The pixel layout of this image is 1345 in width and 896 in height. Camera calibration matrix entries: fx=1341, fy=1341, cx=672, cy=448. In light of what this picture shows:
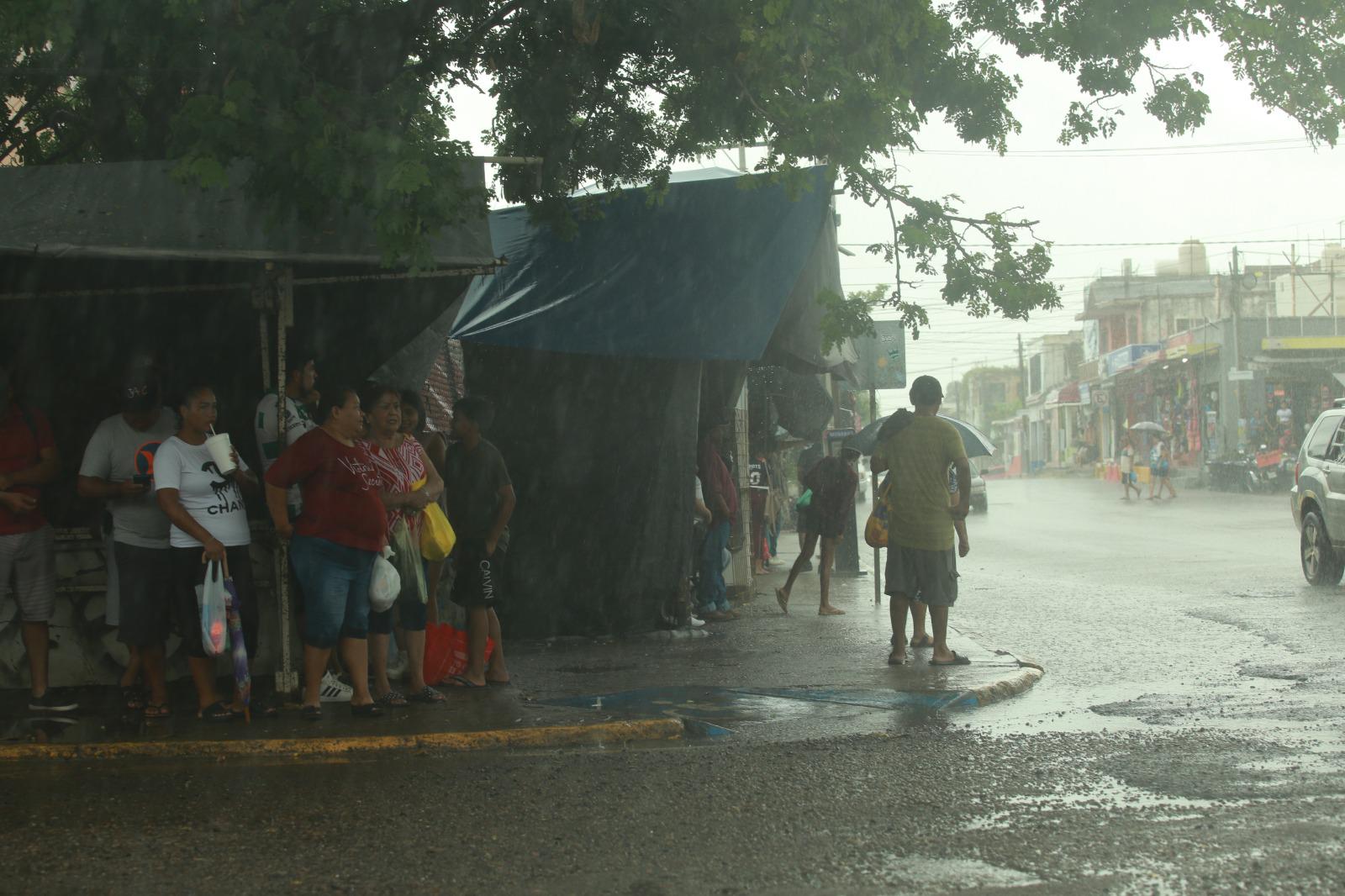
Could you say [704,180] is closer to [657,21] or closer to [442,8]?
[657,21]

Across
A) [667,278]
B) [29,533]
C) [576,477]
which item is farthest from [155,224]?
[576,477]

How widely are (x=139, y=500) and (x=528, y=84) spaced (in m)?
4.87

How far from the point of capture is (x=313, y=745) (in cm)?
645

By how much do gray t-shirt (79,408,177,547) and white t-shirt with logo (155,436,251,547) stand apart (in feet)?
0.36

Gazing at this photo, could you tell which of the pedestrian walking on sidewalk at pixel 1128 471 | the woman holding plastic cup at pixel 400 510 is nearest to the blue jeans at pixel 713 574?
the woman holding plastic cup at pixel 400 510

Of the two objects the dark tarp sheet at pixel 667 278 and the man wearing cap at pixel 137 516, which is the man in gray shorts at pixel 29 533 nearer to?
the man wearing cap at pixel 137 516

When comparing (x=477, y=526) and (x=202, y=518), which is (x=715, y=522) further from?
(x=202, y=518)

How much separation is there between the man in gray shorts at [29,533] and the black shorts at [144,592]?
18.7 inches

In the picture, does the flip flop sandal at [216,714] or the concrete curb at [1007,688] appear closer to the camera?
the flip flop sandal at [216,714]

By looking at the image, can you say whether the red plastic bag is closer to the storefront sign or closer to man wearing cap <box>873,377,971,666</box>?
man wearing cap <box>873,377,971,666</box>

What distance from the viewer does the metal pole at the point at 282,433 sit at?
24.6 feet

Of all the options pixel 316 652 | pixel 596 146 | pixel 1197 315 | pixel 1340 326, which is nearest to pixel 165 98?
pixel 596 146

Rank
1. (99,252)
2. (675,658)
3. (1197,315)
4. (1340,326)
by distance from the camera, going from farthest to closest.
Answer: (1197,315), (1340,326), (675,658), (99,252)

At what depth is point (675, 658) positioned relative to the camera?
31.5 feet
